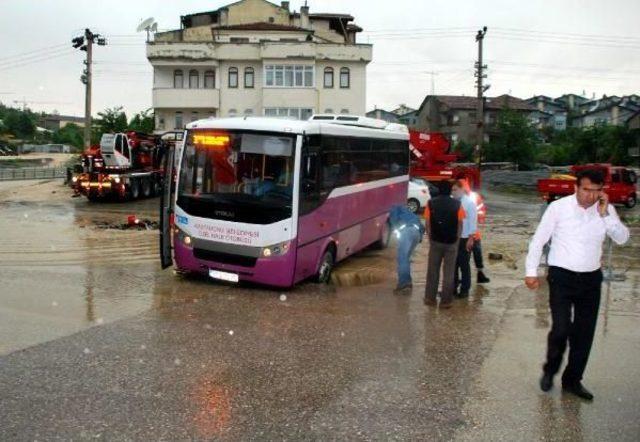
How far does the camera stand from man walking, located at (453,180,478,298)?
1034 cm

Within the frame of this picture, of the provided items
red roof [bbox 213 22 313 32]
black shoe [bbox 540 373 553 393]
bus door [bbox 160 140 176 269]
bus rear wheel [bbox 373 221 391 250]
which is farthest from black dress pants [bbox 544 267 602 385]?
red roof [bbox 213 22 313 32]

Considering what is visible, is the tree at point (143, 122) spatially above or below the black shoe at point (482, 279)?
above

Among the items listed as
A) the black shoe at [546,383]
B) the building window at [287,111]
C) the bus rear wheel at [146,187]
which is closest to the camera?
the black shoe at [546,383]

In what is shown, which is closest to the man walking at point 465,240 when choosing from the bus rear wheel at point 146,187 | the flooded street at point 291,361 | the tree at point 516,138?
the flooded street at point 291,361

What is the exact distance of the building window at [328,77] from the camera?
153 feet

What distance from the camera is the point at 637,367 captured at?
684 cm

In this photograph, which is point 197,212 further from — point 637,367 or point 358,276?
point 637,367

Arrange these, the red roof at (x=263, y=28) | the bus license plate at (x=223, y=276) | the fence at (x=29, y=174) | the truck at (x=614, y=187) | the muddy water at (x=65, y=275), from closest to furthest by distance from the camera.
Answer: the muddy water at (x=65, y=275) < the bus license plate at (x=223, y=276) < the truck at (x=614, y=187) < the red roof at (x=263, y=28) < the fence at (x=29, y=174)

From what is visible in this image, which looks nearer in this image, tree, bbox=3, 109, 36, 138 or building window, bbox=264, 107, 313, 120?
building window, bbox=264, 107, 313, 120

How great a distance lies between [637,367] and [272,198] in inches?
220

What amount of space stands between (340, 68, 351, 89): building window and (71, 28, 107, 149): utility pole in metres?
16.4

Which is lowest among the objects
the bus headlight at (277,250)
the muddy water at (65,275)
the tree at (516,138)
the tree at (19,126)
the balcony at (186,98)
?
the muddy water at (65,275)

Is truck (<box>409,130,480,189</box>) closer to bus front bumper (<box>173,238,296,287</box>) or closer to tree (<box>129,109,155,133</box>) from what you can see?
bus front bumper (<box>173,238,296,287</box>)

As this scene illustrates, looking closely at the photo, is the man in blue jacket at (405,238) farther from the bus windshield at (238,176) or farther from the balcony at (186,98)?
the balcony at (186,98)
